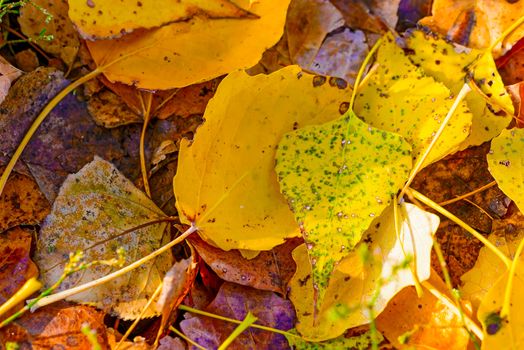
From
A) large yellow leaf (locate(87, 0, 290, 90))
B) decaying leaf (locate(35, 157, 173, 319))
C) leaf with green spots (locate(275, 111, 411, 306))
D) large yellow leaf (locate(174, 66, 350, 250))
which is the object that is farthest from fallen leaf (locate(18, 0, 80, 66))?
leaf with green spots (locate(275, 111, 411, 306))

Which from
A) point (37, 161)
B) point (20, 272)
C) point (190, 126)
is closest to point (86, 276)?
point (20, 272)

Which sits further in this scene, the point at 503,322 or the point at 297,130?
the point at 297,130

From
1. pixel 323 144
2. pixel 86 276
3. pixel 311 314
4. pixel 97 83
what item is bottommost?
pixel 311 314

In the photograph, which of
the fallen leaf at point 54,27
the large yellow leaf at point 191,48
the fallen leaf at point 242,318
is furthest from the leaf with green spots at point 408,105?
the fallen leaf at point 54,27

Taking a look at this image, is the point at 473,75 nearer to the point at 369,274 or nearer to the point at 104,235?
A: the point at 369,274

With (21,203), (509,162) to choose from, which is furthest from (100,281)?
(509,162)

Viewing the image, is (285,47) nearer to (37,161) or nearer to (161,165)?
(161,165)

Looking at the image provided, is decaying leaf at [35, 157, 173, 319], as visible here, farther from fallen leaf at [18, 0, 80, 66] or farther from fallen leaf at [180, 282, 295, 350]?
fallen leaf at [18, 0, 80, 66]
